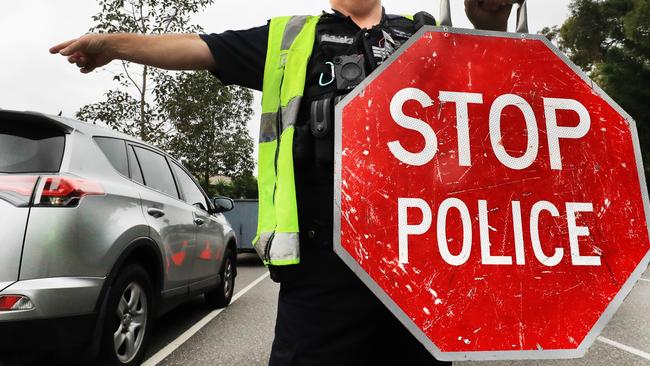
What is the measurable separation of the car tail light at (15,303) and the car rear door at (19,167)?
0.21ft

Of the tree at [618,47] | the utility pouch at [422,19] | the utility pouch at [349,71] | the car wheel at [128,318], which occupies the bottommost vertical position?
the car wheel at [128,318]

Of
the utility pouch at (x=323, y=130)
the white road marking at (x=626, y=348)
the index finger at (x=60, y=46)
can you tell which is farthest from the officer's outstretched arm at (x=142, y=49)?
the white road marking at (x=626, y=348)

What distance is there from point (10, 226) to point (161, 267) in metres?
→ 1.47

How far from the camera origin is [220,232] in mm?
5781

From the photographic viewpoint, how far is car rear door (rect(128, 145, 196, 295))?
12.7 ft

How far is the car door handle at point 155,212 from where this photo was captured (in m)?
3.76

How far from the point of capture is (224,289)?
236 inches

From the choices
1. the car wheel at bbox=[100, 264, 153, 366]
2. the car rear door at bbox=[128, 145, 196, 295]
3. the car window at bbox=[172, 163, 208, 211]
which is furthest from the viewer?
the car window at bbox=[172, 163, 208, 211]

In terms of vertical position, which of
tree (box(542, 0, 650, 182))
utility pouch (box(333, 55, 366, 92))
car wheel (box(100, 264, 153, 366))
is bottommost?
car wheel (box(100, 264, 153, 366))

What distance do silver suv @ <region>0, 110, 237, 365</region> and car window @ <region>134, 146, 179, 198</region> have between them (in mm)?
36

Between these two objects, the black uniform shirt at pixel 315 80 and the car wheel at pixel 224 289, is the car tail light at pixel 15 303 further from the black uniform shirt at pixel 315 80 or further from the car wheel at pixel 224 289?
the car wheel at pixel 224 289

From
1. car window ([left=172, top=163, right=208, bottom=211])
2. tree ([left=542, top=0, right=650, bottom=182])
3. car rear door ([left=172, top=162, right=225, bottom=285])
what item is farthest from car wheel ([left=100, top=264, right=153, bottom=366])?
tree ([left=542, top=0, right=650, bottom=182])

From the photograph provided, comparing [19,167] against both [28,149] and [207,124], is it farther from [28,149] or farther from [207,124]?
[207,124]

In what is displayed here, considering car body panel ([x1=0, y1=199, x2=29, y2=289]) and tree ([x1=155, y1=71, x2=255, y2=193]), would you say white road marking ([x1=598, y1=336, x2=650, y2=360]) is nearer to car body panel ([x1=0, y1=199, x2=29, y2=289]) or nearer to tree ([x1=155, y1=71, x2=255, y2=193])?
car body panel ([x1=0, y1=199, x2=29, y2=289])
